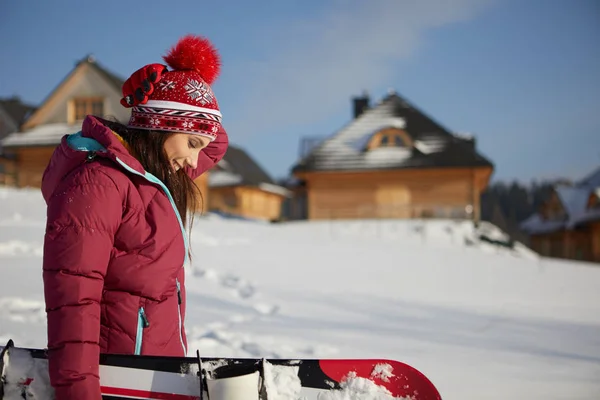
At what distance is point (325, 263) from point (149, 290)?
8885 millimetres

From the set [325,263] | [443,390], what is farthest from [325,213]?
[443,390]

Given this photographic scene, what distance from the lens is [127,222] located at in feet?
5.00

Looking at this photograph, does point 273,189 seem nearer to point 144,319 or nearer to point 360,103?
point 360,103

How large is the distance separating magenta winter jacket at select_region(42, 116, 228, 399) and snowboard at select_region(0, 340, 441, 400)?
0.08 meters

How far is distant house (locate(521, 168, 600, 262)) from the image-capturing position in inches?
1143

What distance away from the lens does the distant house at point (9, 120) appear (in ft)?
70.2

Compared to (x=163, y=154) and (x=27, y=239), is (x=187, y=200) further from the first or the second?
(x=27, y=239)

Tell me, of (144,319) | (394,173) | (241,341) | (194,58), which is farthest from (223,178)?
(144,319)

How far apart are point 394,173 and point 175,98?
61.8ft

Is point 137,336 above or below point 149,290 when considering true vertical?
below

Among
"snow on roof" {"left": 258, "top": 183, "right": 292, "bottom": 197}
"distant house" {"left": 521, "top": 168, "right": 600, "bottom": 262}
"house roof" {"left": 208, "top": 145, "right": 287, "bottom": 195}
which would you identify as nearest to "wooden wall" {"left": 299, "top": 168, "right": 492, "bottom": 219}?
"house roof" {"left": 208, "top": 145, "right": 287, "bottom": 195}

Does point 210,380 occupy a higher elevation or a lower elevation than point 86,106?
lower

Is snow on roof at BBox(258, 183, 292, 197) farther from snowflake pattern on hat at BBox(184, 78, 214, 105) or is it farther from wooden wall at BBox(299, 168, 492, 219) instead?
snowflake pattern on hat at BBox(184, 78, 214, 105)

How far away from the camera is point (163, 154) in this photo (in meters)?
1.75
